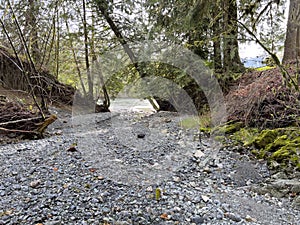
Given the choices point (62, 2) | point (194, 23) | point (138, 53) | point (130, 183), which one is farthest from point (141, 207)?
point (62, 2)

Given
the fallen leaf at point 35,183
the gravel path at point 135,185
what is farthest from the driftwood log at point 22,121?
the fallen leaf at point 35,183

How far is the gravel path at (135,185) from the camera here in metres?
1.35

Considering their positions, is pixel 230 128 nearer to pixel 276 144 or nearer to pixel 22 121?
pixel 276 144

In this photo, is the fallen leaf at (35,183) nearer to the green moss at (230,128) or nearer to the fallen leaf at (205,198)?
the fallen leaf at (205,198)

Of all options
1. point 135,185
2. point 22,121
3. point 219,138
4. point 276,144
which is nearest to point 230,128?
point 219,138

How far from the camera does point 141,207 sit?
1.44m

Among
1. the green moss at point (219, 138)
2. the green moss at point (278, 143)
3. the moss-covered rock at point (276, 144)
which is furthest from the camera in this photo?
the green moss at point (219, 138)

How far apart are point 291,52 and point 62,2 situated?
411 cm

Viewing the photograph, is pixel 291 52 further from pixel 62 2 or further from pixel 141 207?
pixel 62 2

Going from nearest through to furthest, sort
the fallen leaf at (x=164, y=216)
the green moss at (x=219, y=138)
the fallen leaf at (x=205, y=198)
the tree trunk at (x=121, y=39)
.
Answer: the fallen leaf at (x=164, y=216), the fallen leaf at (x=205, y=198), the green moss at (x=219, y=138), the tree trunk at (x=121, y=39)

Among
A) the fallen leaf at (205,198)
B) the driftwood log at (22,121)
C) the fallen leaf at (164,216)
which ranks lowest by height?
the fallen leaf at (205,198)

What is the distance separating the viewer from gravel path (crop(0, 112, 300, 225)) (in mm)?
1352

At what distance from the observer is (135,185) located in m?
1.70

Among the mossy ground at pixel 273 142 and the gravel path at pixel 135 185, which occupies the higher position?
the mossy ground at pixel 273 142
